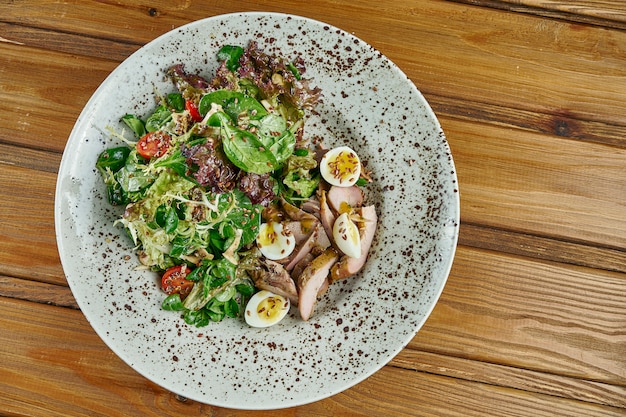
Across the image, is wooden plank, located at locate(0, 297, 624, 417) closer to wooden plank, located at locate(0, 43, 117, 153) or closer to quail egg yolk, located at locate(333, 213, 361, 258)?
quail egg yolk, located at locate(333, 213, 361, 258)

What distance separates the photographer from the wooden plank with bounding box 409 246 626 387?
251 cm

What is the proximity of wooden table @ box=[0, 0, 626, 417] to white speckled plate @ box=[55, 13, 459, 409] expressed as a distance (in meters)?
0.31

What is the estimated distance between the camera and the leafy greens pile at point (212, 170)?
2137 millimetres

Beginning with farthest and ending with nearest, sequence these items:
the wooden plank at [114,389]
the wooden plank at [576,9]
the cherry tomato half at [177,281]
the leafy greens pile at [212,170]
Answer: the wooden plank at [576,9]
the wooden plank at [114,389]
the cherry tomato half at [177,281]
the leafy greens pile at [212,170]

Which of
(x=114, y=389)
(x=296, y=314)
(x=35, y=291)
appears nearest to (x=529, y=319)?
(x=296, y=314)

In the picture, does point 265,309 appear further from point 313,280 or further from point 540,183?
point 540,183

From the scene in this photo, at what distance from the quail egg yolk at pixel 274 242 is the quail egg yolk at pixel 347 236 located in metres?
0.20

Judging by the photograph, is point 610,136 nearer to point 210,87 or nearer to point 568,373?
point 568,373

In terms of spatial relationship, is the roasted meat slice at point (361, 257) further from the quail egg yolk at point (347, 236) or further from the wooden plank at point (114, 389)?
the wooden plank at point (114, 389)

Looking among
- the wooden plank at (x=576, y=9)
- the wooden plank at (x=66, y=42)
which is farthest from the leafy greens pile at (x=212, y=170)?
the wooden plank at (x=576, y=9)

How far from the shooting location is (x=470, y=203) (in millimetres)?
2543

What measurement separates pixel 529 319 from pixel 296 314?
43.6 inches

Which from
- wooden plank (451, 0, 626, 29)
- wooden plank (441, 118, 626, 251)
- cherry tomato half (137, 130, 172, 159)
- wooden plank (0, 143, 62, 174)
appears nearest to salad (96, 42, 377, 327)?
cherry tomato half (137, 130, 172, 159)

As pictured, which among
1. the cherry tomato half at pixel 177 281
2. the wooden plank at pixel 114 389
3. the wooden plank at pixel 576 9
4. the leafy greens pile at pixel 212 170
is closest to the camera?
the leafy greens pile at pixel 212 170
